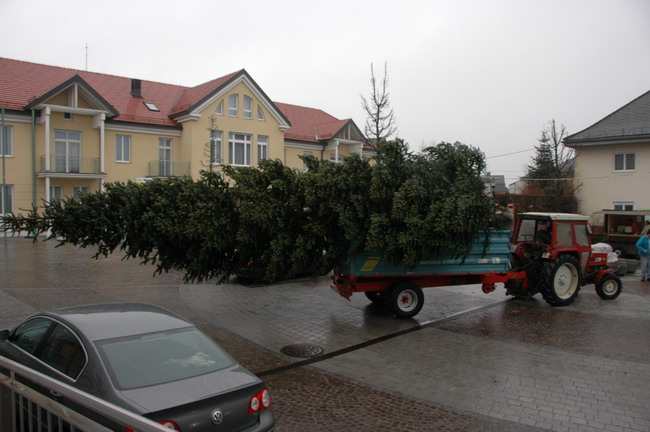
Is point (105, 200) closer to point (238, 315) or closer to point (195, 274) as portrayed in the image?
point (195, 274)

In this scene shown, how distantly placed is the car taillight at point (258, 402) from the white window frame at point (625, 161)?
31210mm

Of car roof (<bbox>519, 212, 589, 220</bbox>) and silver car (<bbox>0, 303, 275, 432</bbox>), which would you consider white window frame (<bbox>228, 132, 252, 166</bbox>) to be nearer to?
car roof (<bbox>519, 212, 589, 220</bbox>)

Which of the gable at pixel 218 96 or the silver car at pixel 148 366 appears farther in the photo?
the gable at pixel 218 96

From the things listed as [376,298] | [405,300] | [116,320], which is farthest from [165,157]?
[116,320]

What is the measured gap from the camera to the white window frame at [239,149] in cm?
3148

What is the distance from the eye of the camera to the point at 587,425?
212 inches

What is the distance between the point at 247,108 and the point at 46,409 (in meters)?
30.4

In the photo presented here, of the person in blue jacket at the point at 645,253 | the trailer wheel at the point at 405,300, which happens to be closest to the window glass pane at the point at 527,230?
the trailer wheel at the point at 405,300

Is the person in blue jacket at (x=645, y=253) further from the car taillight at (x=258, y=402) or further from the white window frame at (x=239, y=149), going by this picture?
the white window frame at (x=239, y=149)

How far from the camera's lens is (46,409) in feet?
10.4

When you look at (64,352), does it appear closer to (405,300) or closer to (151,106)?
(405,300)

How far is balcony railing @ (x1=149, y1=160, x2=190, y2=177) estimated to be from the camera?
2914 centimetres

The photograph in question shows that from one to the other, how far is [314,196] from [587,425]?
517cm

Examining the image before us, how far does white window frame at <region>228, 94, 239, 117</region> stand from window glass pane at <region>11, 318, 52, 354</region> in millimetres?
27461
